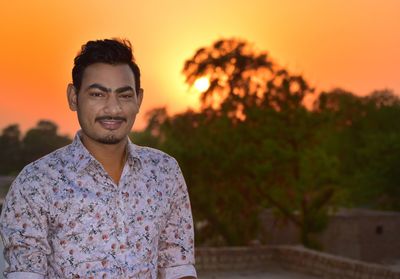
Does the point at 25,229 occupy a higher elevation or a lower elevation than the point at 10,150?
lower

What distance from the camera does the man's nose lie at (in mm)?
2592

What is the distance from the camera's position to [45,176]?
101 inches

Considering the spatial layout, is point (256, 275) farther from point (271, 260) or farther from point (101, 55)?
point (101, 55)

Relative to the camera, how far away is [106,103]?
2.60 meters

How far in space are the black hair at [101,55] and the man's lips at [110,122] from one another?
167mm

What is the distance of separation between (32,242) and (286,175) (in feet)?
86.5

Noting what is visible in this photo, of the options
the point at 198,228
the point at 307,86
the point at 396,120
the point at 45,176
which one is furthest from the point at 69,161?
the point at 396,120

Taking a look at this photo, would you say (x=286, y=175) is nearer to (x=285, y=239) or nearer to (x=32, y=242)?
(x=285, y=239)

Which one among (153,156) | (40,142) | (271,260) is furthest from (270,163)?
(153,156)

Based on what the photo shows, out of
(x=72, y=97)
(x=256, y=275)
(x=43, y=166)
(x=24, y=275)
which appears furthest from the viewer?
(x=256, y=275)

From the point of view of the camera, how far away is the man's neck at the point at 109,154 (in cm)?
270

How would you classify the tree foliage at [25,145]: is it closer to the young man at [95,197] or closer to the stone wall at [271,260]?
the stone wall at [271,260]

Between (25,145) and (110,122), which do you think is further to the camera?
(25,145)

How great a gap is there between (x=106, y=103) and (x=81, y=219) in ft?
1.40
